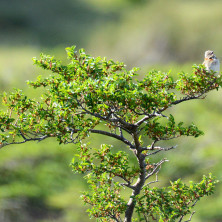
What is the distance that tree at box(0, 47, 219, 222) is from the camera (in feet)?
22.3

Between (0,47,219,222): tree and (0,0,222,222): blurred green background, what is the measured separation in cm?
925

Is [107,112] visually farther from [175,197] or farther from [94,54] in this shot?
[94,54]

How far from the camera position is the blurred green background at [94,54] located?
18891mm

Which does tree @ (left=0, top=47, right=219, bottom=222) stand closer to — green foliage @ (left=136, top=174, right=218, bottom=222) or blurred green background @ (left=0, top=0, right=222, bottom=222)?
green foliage @ (left=136, top=174, right=218, bottom=222)

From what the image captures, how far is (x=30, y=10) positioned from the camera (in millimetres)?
40969

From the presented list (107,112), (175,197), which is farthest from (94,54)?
(107,112)

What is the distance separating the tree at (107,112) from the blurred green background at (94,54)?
30.3 feet

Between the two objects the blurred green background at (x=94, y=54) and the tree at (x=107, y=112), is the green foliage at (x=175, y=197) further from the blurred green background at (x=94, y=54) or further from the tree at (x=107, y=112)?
the blurred green background at (x=94, y=54)

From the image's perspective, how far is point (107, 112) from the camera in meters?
Result: 6.98

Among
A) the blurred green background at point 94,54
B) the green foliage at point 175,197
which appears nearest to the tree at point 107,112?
the green foliage at point 175,197

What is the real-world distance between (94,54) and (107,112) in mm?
25111

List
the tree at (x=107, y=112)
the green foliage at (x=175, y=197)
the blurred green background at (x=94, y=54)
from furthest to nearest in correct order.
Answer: the blurred green background at (x=94, y=54), the green foliage at (x=175, y=197), the tree at (x=107, y=112)

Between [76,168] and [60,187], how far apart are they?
12509 mm

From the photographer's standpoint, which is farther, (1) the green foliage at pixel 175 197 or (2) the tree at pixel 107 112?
(1) the green foliage at pixel 175 197
